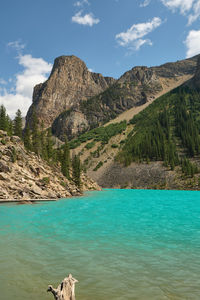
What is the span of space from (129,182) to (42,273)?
358 feet

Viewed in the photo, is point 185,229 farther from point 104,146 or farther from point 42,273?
point 104,146

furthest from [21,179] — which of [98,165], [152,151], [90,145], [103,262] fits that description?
[90,145]

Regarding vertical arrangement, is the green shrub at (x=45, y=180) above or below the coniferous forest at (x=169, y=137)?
below

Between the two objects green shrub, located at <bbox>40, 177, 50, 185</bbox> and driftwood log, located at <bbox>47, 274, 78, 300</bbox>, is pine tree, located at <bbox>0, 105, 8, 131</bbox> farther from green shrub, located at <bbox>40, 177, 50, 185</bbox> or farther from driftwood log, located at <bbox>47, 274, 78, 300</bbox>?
driftwood log, located at <bbox>47, 274, 78, 300</bbox>

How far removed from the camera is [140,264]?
10.9 m

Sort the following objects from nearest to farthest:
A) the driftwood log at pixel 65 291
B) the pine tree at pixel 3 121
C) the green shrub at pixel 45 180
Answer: the driftwood log at pixel 65 291 → the green shrub at pixel 45 180 → the pine tree at pixel 3 121

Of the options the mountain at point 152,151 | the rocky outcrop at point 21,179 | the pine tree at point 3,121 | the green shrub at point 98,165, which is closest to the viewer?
the rocky outcrop at point 21,179

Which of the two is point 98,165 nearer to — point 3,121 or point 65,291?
point 3,121

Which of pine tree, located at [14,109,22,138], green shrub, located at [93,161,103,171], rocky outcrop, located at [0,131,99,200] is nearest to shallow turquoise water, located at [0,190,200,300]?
rocky outcrop, located at [0,131,99,200]

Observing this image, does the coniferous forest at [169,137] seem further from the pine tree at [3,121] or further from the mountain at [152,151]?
the pine tree at [3,121]

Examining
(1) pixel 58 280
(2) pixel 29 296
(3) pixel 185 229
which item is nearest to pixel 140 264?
(1) pixel 58 280

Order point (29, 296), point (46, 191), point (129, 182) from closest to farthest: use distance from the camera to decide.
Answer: point (29, 296)
point (46, 191)
point (129, 182)

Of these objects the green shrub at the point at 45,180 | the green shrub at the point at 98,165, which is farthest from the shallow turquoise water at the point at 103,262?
the green shrub at the point at 98,165

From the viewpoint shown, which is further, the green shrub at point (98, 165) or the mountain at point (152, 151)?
the green shrub at point (98, 165)
